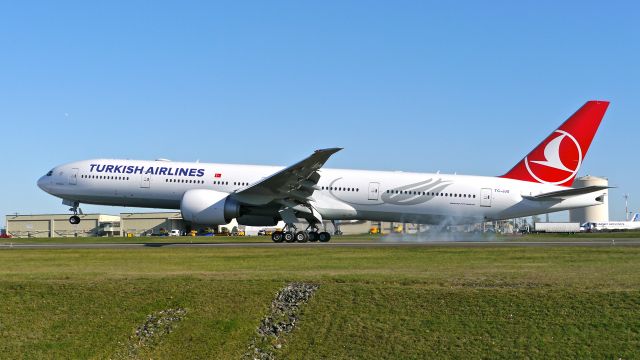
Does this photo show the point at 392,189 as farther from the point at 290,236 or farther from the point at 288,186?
the point at 290,236

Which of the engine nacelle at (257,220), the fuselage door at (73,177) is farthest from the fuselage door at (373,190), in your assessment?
the fuselage door at (73,177)

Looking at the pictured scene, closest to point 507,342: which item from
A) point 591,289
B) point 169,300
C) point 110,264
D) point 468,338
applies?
point 468,338

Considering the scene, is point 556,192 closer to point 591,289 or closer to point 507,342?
point 591,289

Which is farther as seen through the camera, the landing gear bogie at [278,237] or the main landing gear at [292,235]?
the landing gear bogie at [278,237]

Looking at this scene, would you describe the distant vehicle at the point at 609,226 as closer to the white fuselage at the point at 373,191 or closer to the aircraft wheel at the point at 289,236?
the white fuselage at the point at 373,191

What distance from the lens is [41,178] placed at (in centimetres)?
5119

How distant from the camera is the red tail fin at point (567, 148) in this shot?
152 ft

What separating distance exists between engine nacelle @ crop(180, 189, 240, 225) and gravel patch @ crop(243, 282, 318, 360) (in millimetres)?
21635

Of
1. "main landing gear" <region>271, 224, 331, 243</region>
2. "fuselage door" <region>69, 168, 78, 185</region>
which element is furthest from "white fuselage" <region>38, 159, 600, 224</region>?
"fuselage door" <region>69, 168, 78, 185</region>

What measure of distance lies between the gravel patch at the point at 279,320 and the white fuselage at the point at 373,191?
2363cm

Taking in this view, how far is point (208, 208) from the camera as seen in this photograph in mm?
43625

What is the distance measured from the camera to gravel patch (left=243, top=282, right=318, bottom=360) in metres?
19.4

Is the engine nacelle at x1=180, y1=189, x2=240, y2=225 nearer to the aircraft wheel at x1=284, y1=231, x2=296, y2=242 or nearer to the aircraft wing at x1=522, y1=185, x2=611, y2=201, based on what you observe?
the aircraft wheel at x1=284, y1=231, x2=296, y2=242

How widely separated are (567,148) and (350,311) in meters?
30.3
